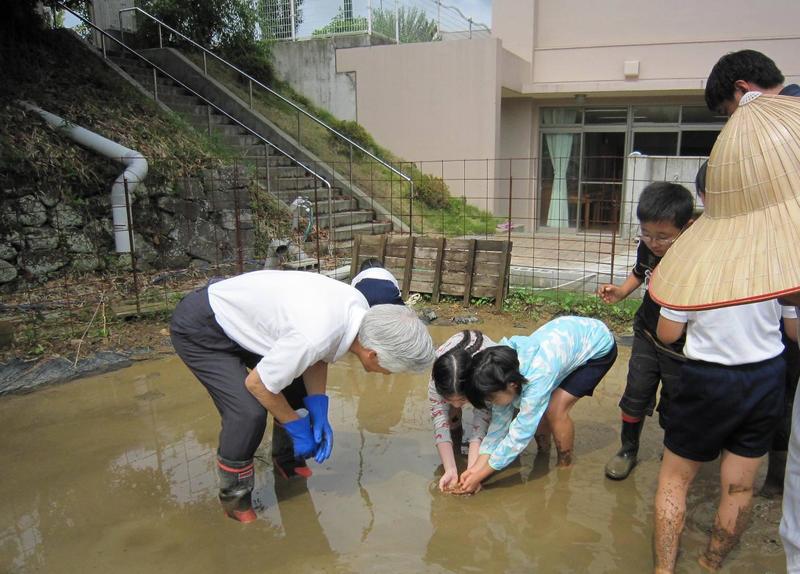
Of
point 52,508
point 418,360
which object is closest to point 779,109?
point 418,360

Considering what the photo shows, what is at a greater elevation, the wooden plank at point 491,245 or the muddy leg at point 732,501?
the wooden plank at point 491,245

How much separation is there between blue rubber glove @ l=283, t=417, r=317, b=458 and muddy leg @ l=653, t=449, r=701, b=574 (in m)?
1.38

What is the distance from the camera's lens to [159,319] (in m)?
5.43

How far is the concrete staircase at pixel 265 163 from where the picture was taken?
9219 mm

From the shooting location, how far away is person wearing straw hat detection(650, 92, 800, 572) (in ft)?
3.57

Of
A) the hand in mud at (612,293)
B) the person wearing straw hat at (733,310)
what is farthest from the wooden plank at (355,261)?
the person wearing straw hat at (733,310)

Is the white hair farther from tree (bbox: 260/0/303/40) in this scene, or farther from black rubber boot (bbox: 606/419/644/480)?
tree (bbox: 260/0/303/40)

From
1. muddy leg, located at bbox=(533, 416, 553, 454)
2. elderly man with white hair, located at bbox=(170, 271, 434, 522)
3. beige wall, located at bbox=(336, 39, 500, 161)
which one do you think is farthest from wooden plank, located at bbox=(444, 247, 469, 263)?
beige wall, located at bbox=(336, 39, 500, 161)

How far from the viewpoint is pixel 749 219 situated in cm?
113

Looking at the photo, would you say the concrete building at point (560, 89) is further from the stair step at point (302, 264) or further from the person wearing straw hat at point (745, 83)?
the person wearing straw hat at point (745, 83)

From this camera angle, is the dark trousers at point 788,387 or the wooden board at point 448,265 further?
the wooden board at point 448,265

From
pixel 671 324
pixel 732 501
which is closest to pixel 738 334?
pixel 671 324

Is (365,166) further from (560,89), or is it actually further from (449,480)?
(449,480)

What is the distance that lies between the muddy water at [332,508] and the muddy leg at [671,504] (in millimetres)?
262
